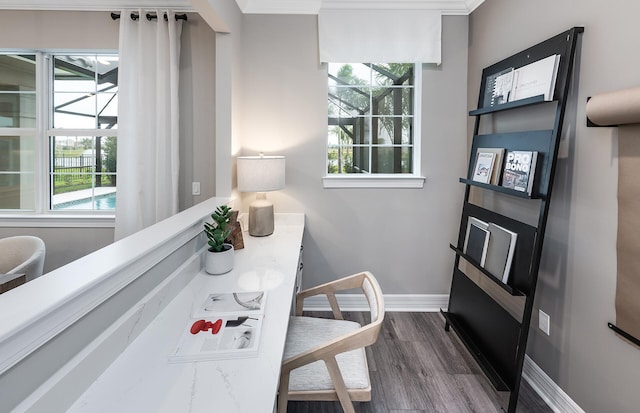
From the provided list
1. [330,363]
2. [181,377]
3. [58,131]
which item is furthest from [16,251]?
[330,363]

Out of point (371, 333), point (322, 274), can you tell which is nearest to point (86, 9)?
point (322, 274)

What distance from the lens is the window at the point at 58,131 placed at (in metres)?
3.08

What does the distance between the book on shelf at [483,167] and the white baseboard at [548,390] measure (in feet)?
3.80

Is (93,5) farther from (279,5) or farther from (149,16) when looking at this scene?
(279,5)

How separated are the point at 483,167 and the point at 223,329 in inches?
77.3

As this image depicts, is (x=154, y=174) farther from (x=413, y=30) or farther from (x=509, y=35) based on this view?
(x=509, y=35)

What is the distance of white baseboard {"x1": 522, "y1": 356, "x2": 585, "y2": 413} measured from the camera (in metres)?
1.81

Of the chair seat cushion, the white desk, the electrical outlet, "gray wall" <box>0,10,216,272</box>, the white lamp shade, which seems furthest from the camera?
"gray wall" <box>0,10,216,272</box>

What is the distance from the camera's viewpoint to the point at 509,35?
233 centimetres

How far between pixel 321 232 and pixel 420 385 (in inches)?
54.9

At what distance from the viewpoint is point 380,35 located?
2.83m

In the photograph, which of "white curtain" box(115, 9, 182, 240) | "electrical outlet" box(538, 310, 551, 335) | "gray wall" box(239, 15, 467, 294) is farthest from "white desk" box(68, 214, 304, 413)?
"white curtain" box(115, 9, 182, 240)

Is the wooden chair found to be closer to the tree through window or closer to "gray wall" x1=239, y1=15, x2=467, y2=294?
"gray wall" x1=239, y1=15, x2=467, y2=294

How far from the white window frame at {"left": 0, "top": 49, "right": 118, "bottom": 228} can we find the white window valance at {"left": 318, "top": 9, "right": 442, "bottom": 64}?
6.08ft
